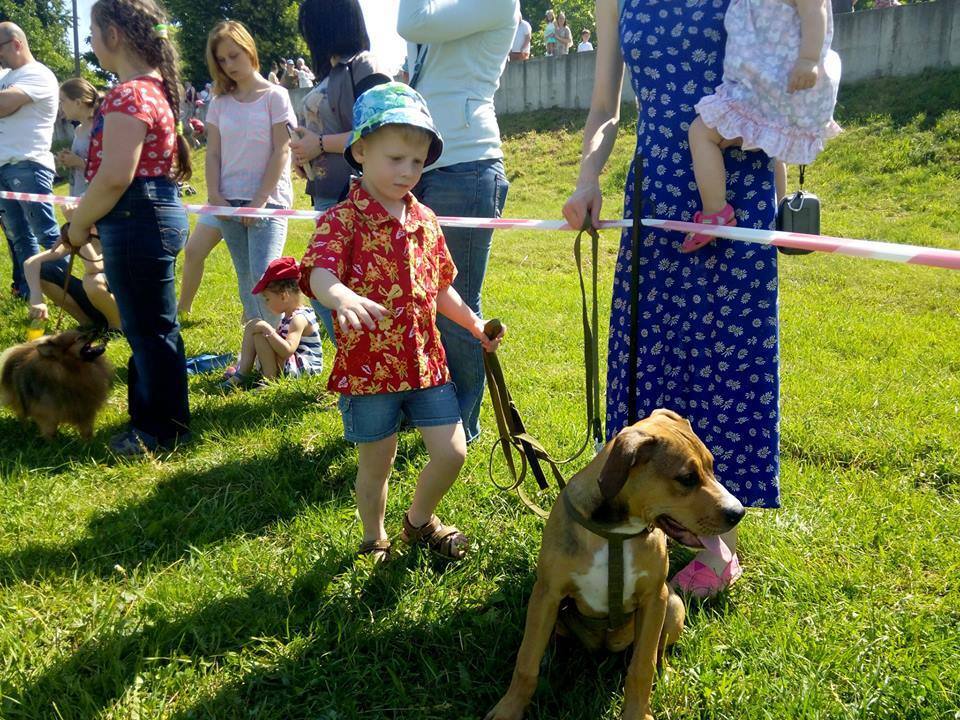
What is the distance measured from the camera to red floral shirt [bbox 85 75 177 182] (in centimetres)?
342

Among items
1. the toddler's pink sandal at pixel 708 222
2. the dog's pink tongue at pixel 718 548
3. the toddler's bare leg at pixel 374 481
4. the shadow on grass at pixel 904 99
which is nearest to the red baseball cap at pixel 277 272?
the toddler's bare leg at pixel 374 481

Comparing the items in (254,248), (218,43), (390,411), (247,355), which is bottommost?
(247,355)

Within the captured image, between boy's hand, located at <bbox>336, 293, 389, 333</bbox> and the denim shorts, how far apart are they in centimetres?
58

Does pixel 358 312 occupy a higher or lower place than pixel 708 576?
higher

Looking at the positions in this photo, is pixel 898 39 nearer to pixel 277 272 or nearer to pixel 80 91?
pixel 80 91

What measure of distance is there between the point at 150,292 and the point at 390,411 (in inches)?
73.1

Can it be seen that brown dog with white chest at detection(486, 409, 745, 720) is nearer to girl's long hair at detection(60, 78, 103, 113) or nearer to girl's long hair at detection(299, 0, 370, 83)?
girl's long hair at detection(299, 0, 370, 83)

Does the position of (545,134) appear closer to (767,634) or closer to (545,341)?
(545,341)

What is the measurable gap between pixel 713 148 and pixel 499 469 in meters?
1.95

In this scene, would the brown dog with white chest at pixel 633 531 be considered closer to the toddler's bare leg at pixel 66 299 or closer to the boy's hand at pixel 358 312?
the boy's hand at pixel 358 312

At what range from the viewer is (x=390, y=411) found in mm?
2652

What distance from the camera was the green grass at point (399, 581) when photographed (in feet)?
7.37

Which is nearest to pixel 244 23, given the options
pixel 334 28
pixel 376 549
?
pixel 334 28

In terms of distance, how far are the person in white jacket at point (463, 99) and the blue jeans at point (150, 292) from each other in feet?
4.54
